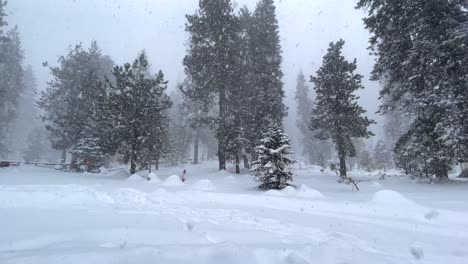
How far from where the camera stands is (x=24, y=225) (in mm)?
7543

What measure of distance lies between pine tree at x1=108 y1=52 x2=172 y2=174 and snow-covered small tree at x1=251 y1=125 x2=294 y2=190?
374 inches

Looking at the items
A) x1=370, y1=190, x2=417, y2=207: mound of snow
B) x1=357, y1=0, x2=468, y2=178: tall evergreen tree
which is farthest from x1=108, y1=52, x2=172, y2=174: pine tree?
x1=370, y1=190, x2=417, y2=207: mound of snow

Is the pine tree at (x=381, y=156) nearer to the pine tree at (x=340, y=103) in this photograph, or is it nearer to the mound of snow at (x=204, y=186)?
the pine tree at (x=340, y=103)

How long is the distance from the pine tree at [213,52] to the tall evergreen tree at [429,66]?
1155cm

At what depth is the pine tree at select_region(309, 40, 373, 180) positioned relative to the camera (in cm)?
2373

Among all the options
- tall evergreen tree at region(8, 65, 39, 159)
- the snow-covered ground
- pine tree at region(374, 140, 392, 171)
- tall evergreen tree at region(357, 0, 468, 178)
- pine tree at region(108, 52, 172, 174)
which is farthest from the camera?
tall evergreen tree at region(8, 65, 39, 159)

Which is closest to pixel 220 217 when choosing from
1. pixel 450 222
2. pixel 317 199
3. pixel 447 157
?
pixel 317 199

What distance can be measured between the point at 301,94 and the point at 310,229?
174 feet

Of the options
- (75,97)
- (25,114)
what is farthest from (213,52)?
(25,114)

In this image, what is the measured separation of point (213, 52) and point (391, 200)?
19427 mm

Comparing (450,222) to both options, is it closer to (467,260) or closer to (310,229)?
(467,260)

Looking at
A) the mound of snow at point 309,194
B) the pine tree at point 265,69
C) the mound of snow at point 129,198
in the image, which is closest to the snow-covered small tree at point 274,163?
the mound of snow at point 309,194

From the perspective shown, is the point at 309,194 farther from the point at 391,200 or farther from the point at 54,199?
the point at 54,199

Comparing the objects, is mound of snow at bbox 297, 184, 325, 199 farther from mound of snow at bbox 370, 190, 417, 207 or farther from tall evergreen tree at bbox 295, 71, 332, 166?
tall evergreen tree at bbox 295, 71, 332, 166
